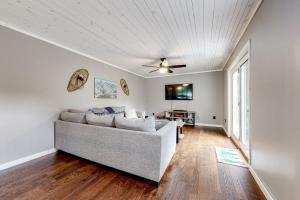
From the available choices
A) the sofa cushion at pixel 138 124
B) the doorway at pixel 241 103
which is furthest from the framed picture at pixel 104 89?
the doorway at pixel 241 103

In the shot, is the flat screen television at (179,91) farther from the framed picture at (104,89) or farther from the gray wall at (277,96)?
the gray wall at (277,96)

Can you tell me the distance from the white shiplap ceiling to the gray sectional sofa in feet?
5.63

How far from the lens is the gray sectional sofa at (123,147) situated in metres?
1.81

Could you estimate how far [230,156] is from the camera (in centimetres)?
271

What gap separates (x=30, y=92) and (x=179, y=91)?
516 cm

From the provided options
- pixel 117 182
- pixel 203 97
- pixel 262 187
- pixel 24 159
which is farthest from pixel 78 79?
pixel 203 97

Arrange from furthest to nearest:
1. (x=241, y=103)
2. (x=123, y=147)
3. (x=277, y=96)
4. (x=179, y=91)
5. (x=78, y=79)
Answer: (x=179, y=91)
(x=78, y=79)
(x=241, y=103)
(x=123, y=147)
(x=277, y=96)

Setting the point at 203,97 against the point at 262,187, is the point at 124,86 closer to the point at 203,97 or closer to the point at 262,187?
the point at 203,97

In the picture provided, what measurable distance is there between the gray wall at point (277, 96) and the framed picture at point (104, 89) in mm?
3795

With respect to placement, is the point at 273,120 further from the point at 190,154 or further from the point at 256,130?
the point at 190,154

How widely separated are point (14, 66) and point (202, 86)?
5.78m

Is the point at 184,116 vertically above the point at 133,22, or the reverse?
the point at 133,22

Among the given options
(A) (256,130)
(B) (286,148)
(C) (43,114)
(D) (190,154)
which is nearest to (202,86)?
(D) (190,154)

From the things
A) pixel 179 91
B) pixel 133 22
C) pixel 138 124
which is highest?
pixel 133 22
